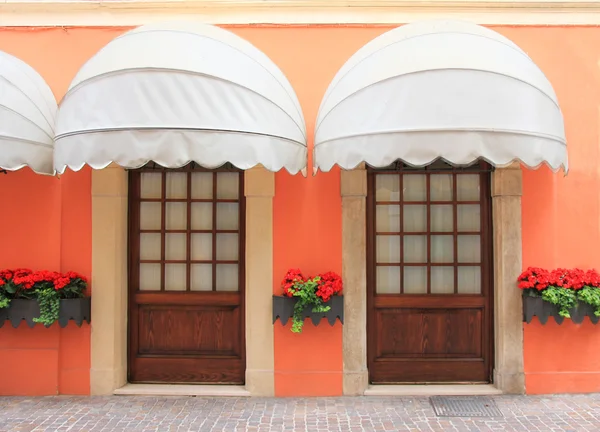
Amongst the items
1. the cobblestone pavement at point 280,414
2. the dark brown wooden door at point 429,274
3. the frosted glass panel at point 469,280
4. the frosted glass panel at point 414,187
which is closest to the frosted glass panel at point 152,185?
the cobblestone pavement at point 280,414

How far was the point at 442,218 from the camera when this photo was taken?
610 centimetres

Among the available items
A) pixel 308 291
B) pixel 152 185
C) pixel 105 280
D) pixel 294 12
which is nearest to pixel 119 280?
pixel 105 280

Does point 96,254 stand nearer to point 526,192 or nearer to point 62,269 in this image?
point 62,269

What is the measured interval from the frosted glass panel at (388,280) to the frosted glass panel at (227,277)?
1.80 metres

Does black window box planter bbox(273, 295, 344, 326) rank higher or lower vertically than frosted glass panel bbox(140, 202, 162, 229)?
lower

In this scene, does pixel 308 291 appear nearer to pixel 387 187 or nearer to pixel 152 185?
pixel 387 187

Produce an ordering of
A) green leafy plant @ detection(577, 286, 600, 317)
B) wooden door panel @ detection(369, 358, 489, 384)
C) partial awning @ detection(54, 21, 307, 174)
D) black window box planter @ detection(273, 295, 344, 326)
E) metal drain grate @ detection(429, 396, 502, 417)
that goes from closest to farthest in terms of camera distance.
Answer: partial awning @ detection(54, 21, 307, 174), metal drain grate @ detection(429, 396, 502, 417), green leafy plant @ detection(577, 286, 600, 317), black window box planter @ detection(273, 295, 344, 326), wooden door panel @ detection(369, 358, 489, 384)

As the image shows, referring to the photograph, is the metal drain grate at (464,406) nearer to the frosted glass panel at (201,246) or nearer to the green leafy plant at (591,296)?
the green leafy plant at (591,296)

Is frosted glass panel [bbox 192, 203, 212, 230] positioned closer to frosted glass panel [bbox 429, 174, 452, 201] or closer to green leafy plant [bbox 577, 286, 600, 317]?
frosted glass panel [bbox 429, 174, 452, 201]

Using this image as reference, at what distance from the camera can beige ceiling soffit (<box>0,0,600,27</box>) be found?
591cm

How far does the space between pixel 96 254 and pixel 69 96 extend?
2022 mm

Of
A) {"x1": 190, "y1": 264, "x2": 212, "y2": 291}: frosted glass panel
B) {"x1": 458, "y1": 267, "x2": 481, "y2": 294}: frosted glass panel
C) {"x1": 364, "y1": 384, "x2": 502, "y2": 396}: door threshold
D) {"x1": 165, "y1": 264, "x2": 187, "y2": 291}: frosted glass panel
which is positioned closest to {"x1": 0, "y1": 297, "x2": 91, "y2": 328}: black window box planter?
{"x1": 165, "y1": 264, "x2": 187, "y2": 291}: frosted glass panel

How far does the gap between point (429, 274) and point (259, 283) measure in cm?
214

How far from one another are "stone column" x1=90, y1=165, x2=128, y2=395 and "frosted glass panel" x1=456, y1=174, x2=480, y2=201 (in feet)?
13.9
